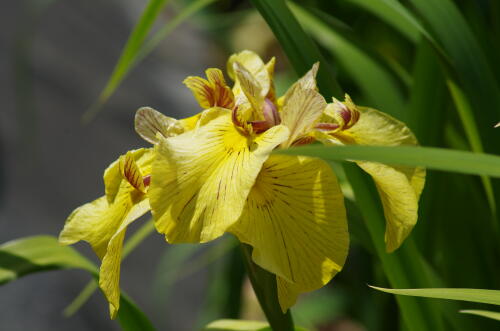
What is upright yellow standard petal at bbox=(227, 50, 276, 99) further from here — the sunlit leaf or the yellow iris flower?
the sunlit leaf

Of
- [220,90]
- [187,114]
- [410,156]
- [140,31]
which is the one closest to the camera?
[410,156]

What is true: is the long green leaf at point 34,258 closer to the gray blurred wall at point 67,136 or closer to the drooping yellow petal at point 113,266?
the drooping yellow petal at point 113,266

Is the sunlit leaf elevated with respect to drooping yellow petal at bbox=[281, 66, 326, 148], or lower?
lower

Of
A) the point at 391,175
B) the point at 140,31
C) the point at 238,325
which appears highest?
the point at 140,31

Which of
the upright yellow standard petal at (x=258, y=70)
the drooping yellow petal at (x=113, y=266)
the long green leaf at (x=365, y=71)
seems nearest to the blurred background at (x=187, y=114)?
the long green leaf at (x=365, y=71)

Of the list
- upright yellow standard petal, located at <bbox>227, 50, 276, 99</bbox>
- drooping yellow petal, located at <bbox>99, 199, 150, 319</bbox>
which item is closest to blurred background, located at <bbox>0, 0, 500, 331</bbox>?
upright yellow standard petal, located at <bbox>227, 50, 276, 99</bbox>

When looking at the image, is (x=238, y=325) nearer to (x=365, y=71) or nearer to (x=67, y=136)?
(x=365, y=71)

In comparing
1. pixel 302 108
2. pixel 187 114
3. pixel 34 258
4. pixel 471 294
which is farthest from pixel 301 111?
pixel 187 114

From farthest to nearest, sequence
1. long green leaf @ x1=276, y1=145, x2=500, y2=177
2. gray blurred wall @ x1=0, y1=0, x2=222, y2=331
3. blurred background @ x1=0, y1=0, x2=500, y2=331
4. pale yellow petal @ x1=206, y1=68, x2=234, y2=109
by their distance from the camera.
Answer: gray blurred wall @ x1=0, y1=0, x2=222, y2=331, blurred background @ x1=0, y1=0, x2=500, y2=331, pale yellow petal @ x1=206, y1=68, x2=234, y2=109, long green leaf @ x1=276, y1=145, x2=500, y2=177
